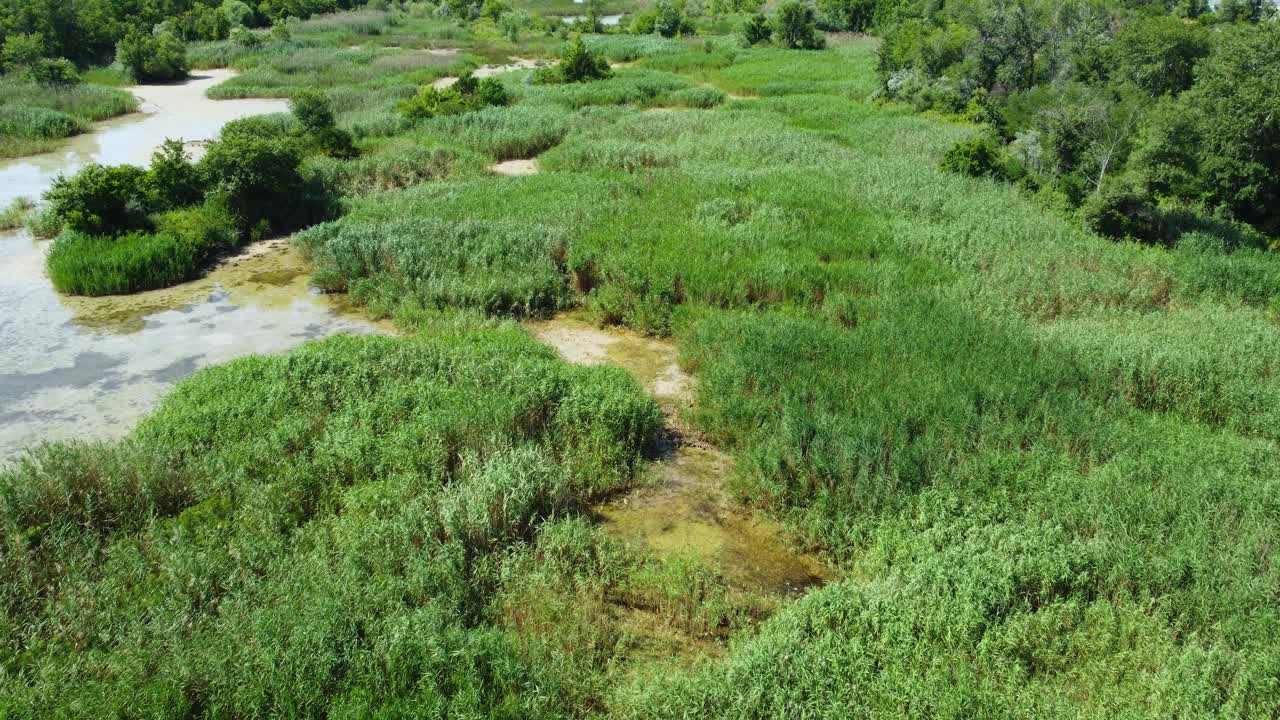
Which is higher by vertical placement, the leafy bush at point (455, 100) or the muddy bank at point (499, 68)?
the muddy bank at point (499, 68)

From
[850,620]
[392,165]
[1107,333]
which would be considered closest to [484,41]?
[392,165]

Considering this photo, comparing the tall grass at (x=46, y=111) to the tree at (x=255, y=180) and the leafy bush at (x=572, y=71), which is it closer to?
the tree at (x=255, y=180)

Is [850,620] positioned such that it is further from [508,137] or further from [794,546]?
[508,137]

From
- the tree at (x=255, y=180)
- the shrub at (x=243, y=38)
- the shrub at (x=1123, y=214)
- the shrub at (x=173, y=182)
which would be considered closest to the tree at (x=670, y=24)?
the shrub at (x=243, y=38)

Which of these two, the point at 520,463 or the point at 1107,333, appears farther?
the point at 1107,333

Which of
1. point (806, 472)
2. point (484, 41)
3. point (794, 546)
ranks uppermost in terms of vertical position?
point (484, 41)

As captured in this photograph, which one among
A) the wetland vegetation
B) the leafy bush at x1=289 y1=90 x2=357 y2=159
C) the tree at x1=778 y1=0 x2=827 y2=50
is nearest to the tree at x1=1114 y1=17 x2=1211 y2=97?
the wetland vegetation

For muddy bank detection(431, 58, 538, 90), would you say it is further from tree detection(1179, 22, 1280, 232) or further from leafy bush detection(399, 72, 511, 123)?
tree detection(1179, 22, 1280, 232)
